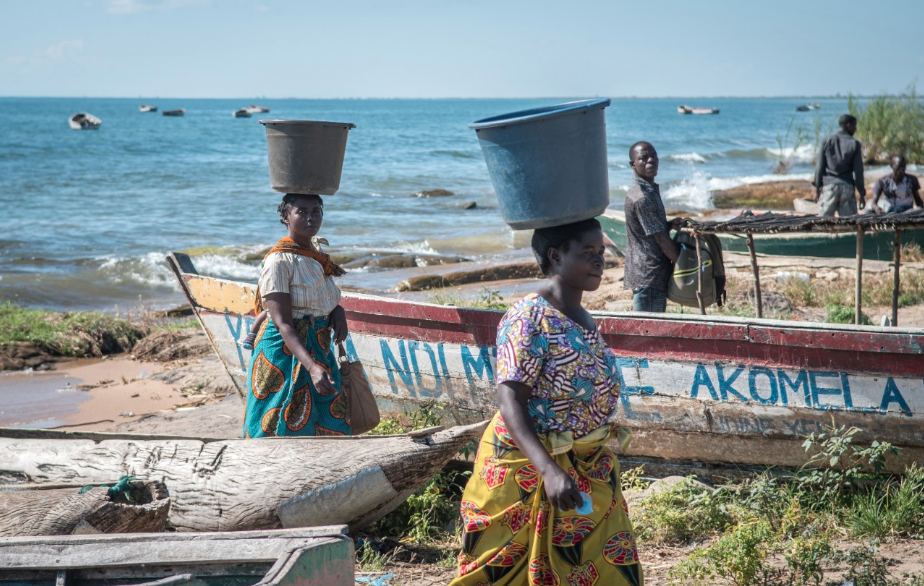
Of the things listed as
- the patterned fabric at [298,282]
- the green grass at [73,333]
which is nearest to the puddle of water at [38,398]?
the green grass at [73,333]

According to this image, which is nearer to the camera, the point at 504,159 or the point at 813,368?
the point at 504,159

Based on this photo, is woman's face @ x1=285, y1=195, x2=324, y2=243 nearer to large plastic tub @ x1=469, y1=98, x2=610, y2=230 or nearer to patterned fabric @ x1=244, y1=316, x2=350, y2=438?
patterned fabric @ x1=244, y1=316, x2=350, y2=438

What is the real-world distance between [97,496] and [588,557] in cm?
209

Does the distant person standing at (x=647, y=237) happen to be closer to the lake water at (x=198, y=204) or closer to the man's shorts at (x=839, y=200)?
the man's shorts at (x=839, y=200)

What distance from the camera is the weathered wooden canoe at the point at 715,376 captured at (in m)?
3.93

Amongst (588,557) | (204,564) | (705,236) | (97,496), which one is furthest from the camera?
(705,236)

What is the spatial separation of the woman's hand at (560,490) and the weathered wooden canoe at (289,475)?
1.45 m

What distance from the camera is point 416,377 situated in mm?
5258

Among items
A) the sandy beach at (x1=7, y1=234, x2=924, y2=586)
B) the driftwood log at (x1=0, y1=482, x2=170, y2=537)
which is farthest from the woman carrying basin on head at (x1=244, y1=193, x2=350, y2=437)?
the sandy beach at (x1=7, y1=234, x2=924, y2=586)

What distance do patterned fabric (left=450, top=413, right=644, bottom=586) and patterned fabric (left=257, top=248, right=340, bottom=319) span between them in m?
1.52

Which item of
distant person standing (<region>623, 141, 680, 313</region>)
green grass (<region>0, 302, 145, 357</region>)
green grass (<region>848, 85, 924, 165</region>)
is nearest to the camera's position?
distant person standing (<region>623, 141, 680, 313</region>)

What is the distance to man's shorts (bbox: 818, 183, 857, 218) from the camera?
9609 millimetres

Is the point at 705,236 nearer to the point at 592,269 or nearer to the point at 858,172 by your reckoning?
the point at 592,269

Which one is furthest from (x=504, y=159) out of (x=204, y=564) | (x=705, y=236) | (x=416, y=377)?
(x=705, y=236)
